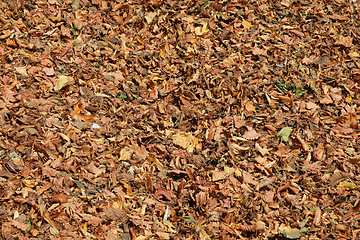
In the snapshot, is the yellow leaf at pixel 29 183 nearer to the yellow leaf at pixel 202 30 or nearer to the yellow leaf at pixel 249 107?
the yellow leaf at pixel 249 107

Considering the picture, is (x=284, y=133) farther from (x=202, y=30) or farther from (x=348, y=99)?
(x=202, y=30)

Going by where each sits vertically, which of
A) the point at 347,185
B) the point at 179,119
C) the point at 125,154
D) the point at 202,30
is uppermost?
the point at 202,30

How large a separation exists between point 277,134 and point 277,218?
2.48 ft

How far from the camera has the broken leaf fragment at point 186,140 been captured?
3.14 m

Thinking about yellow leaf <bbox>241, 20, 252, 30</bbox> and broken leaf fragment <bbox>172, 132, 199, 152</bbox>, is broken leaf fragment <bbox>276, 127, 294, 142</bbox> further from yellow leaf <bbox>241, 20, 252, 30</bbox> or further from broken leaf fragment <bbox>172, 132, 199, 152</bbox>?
yellow leaf <bbox>241, 20, 252, 30</bbox>

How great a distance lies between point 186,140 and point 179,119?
23 centimetres

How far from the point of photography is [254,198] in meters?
2.91

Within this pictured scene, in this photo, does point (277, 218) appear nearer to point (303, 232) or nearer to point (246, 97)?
point (303, 232)

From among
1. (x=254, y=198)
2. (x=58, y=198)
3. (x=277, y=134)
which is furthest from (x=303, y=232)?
(x=58, y=198)

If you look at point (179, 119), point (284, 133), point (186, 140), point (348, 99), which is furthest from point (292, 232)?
point (348, 99)

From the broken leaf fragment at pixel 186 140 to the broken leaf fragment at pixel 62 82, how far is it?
1.14m

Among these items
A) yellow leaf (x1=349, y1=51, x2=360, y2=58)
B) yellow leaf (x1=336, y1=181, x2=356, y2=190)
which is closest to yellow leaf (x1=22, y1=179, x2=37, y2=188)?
yellow leaf (x1=336, y1=181, x2=356, y2=190)

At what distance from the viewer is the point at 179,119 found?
3.27 meters

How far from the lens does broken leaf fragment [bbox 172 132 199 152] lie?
3.14 meters
